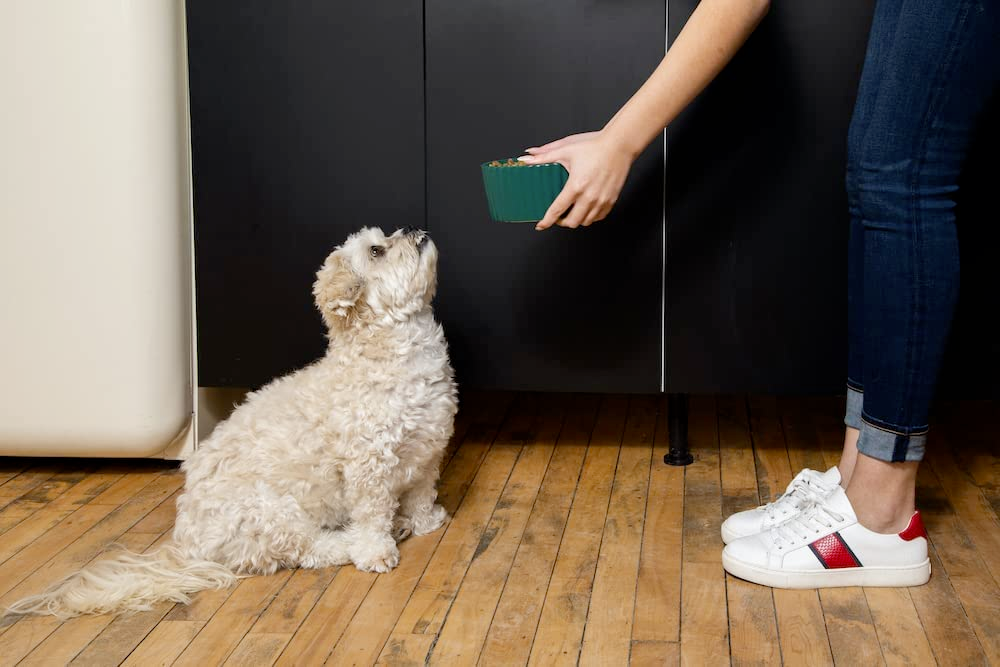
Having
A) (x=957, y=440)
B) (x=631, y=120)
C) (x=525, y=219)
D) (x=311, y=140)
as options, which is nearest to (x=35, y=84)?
(x=311, y=140)

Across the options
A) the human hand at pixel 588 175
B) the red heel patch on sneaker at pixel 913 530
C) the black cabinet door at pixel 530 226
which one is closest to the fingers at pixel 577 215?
the human hand at pixel 588 175

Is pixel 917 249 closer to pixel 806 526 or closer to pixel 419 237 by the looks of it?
pixel 806 526

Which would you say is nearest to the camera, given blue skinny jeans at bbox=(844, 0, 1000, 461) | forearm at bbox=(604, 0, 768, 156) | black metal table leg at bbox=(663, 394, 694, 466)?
blue skinny jeans at bbox=(844, 0, 1000, 461)

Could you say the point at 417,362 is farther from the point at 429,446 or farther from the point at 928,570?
the point at 928,570

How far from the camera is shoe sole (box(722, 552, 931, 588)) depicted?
66.9 inches

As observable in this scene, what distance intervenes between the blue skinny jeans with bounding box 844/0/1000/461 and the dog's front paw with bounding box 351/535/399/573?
0.81 m

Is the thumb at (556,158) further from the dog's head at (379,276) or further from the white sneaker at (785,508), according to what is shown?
the white sneaker at (785,508)

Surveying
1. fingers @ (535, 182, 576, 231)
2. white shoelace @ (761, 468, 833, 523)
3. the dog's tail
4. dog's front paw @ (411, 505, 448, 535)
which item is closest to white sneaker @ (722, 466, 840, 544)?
white shoelace @ (761, 468, 833, 523)

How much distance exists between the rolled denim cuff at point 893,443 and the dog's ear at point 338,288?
87 cm

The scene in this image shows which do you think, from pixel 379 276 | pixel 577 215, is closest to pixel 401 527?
pixel 379 276

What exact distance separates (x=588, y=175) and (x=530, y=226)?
0.43 m

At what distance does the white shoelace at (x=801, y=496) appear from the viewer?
1848 millimetres

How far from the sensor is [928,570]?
1717 millimetres

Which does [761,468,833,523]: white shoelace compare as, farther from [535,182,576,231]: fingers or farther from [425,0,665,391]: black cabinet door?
[535,182,576,231]: fingers
